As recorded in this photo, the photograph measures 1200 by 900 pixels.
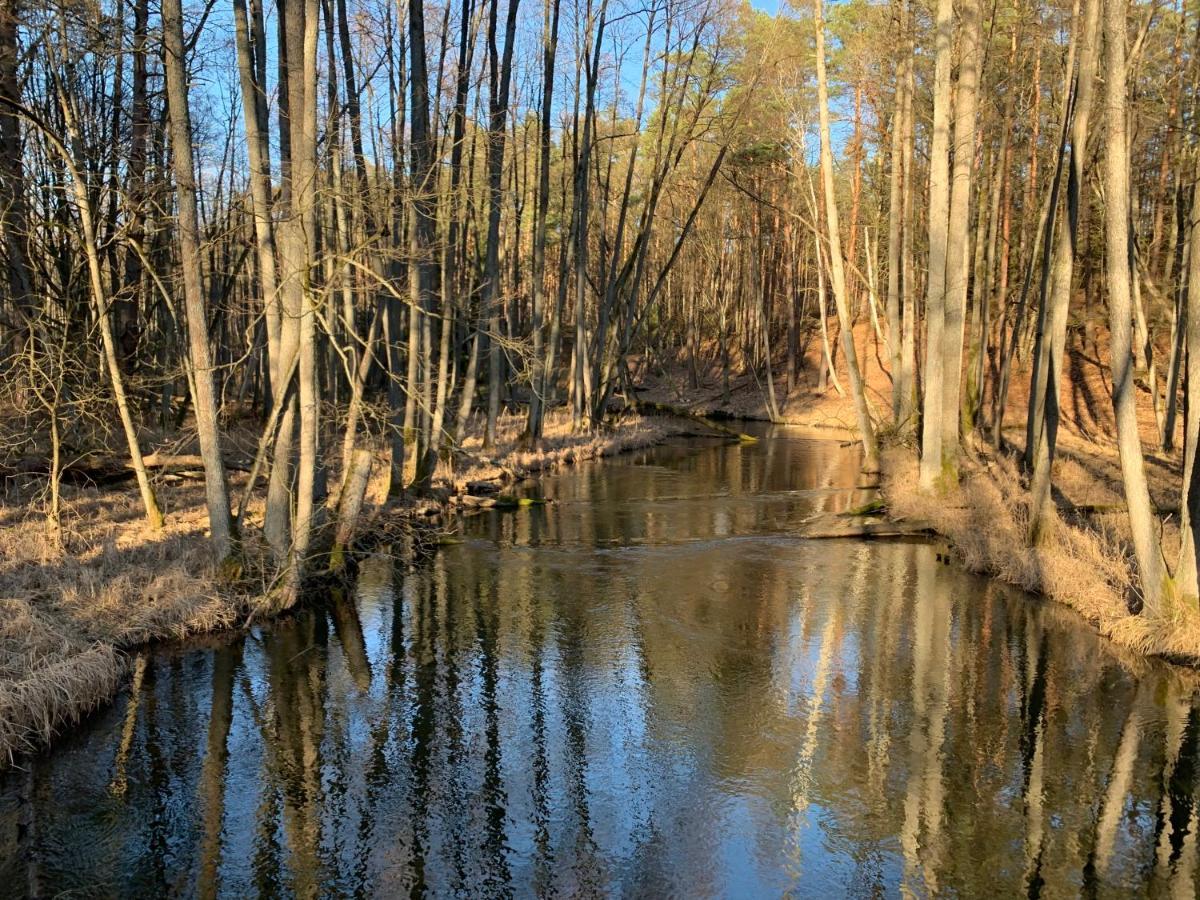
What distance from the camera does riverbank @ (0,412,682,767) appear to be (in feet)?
24.9

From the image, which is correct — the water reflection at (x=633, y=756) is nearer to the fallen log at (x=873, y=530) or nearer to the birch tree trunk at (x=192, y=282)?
the birch tree trunk at (x=192, y=282)

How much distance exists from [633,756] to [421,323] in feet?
40.6

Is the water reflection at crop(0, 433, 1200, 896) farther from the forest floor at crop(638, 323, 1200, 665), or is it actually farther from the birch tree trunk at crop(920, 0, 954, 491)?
the birch tree trunk at crop(920, 0, 954, 491)

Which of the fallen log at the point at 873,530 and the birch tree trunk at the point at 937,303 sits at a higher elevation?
the birch tree trunk at the point at 937,303

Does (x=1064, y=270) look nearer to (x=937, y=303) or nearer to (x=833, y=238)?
(x=937, y=303)

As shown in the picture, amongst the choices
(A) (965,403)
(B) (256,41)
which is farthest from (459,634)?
(A) (965,403)

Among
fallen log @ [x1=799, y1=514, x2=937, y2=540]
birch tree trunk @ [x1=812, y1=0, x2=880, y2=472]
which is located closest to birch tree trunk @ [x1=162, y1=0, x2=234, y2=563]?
fallen log @ [x1=799, y1=514, x2=937, y2=540]

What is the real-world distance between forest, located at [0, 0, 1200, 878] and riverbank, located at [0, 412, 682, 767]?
0.04 m

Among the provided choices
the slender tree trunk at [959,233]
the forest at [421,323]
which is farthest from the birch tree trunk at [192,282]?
the slender tree trunk at [959,233]

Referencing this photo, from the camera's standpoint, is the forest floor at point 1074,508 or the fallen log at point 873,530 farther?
the fallen log at point 873,530

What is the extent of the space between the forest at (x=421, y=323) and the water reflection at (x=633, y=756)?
3.71 ft

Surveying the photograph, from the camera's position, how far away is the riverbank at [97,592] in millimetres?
7586

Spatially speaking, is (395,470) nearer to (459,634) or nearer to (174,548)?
(174,548)

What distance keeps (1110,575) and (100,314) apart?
12.6 meters
